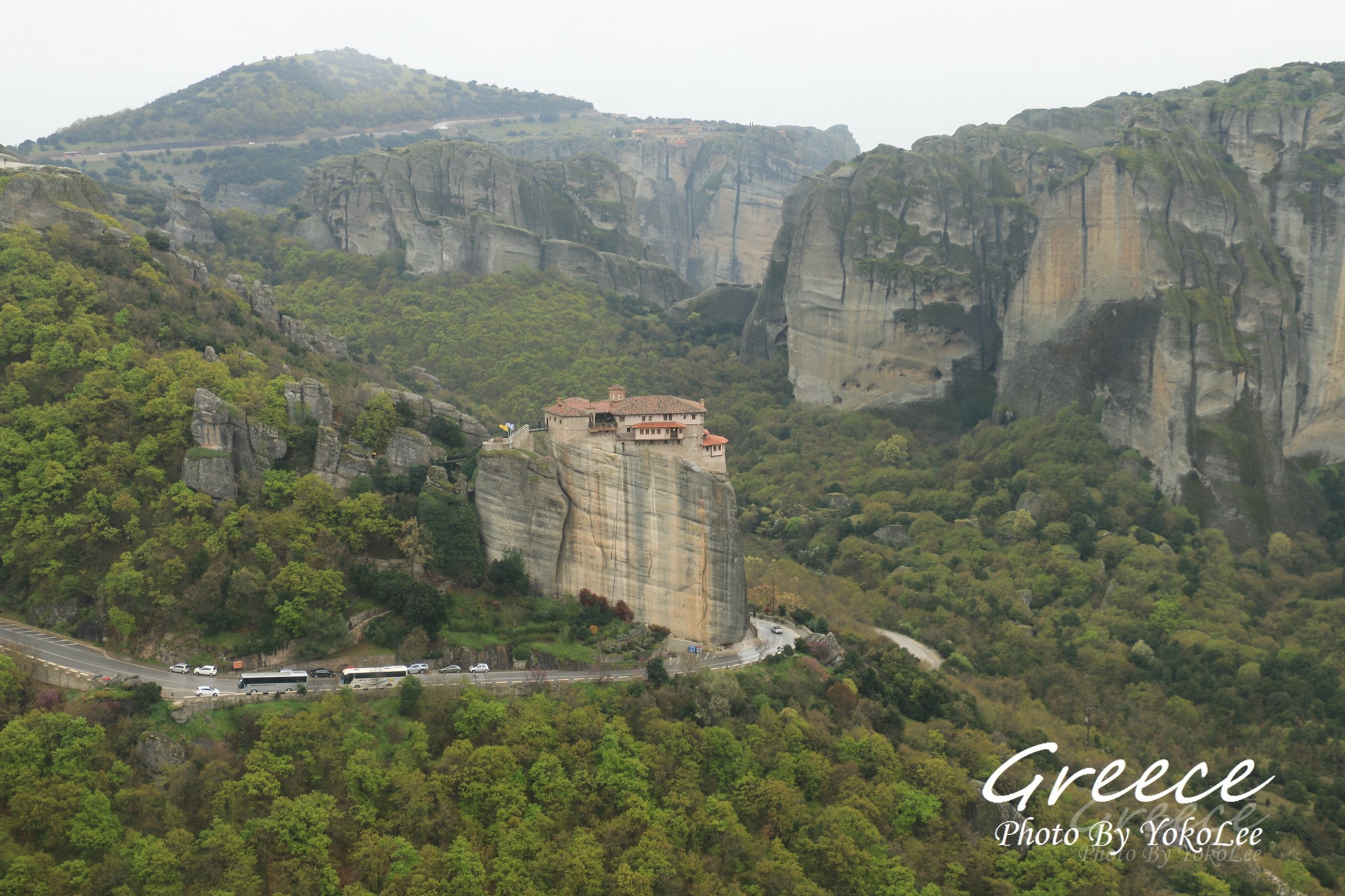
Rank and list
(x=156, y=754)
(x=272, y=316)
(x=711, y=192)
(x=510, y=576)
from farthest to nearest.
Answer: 1. (x=711, y=192)
2. (x=272, y=316)
3. (x=510, y=576)
4. (x=156, y=754)

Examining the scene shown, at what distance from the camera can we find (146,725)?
3497cm

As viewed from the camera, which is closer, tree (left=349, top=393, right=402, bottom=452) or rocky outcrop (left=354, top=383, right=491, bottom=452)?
tree (left=349, top=393, right=402, bottom=452)

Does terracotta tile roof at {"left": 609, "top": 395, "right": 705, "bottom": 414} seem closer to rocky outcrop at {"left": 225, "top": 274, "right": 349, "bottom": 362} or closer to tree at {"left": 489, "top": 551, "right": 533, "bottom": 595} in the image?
tree at {"left": 489, "top": 551, "right": 533, "bottom": 595}

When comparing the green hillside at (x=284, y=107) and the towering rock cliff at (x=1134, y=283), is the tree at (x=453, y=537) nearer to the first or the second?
the towering rock cliff at (x=1134, y=283)

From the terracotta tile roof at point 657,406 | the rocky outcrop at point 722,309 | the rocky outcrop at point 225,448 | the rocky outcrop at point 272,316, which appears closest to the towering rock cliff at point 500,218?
the rocky outcrop at point 722,309

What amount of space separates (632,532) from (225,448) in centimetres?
1576

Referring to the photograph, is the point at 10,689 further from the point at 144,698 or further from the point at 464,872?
the point at 464,872

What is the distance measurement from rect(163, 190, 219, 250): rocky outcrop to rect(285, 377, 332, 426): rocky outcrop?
151 ft

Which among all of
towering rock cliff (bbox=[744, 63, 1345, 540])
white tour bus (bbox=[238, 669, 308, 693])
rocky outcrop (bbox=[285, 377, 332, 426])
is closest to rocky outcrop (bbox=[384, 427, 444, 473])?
rocky outcrop (bbox=[285, 377, 332, 426])

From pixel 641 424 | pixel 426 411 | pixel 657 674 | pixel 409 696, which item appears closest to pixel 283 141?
pixel 426 411

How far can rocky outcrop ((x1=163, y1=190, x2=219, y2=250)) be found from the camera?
291 ft

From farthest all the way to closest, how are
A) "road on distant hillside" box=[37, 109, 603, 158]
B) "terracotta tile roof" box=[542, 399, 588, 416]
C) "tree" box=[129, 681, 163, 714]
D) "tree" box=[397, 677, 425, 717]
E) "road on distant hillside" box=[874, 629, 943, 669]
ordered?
"road on distant hillside" box=[37, 109, 603, 158] < "road on distant hillside" box=[874, 629, 943, 669] < "terracotta tile roof" box=[542, 399, 588, 416] < "tree" box=[397, 677, 425, 717] < "tree" box=[129, 681, 163, 714]

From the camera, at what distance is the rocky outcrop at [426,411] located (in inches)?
2047

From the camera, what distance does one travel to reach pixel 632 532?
154ft
